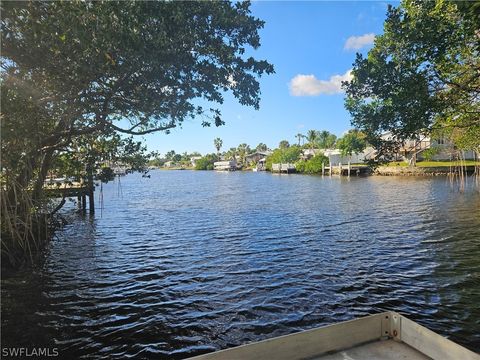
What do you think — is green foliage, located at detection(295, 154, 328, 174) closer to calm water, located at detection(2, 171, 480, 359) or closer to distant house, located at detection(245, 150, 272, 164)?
distant house, located at detection(245, 150, 272, 164)

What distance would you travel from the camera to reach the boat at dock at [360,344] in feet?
16.3

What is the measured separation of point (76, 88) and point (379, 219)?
22.7 meters

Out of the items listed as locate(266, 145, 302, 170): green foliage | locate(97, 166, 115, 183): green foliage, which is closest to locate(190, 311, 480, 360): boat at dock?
locate(97, 166, 115, 183): green foliage

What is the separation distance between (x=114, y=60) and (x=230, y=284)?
867 centimetres

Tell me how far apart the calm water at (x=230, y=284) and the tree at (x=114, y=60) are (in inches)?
213

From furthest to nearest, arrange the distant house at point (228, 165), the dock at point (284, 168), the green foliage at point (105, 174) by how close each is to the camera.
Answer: the distant house at point (228, 165) < the dock at point (284, 168) < the green foliage at point (105, 174)

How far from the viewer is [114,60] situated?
10.0 meters

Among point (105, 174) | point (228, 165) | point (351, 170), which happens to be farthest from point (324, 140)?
point (105, 174)

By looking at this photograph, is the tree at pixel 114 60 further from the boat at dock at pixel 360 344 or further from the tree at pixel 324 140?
the tree at pixel 324 140

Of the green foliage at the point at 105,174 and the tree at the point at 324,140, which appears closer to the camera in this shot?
the green foliage at the point at 105,174

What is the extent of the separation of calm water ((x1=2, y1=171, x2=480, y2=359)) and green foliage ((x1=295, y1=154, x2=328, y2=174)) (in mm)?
83012

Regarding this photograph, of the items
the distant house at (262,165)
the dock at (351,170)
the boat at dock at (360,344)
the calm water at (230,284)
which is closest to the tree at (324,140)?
the distant house at (262,165)

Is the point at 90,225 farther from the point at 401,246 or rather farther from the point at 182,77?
the point at 401,246

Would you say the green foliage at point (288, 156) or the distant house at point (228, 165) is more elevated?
the green foliage at point (288, 156)
